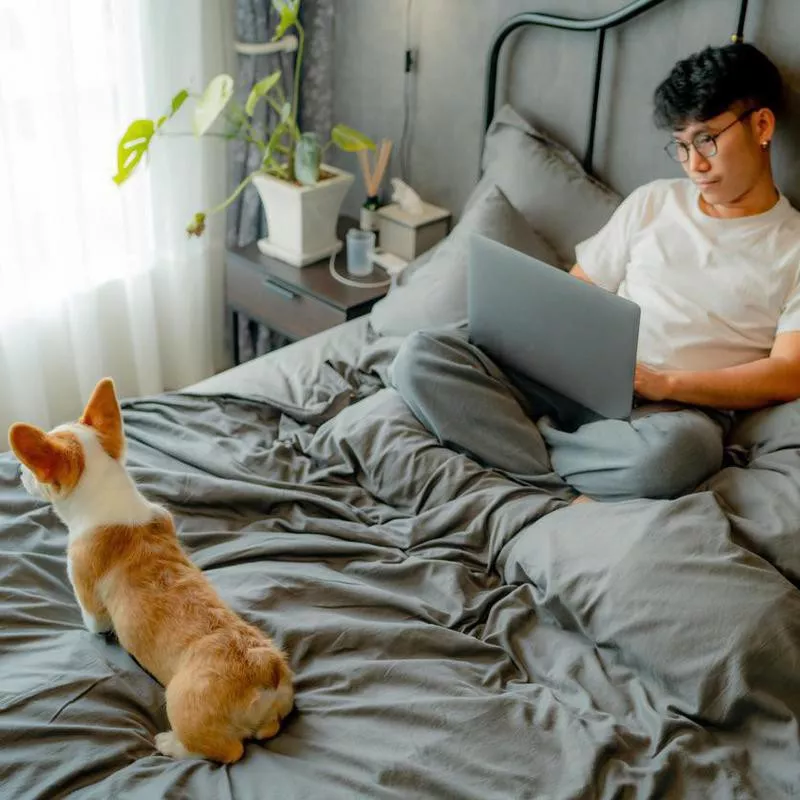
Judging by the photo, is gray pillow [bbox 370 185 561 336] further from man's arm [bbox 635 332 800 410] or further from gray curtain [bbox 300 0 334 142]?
gray curtain [bbox 300 0 334 142]

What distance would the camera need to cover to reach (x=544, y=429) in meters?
1.88

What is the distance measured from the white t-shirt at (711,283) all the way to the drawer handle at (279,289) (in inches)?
35.2

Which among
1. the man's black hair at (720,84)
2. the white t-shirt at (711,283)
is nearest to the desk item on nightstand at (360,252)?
the white t-shirt at (711,283)

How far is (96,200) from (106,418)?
121 cm

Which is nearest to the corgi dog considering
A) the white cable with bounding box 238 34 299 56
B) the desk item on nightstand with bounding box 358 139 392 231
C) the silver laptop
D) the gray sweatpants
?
the gray sweatpants

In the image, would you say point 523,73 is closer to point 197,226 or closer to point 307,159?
point 307,159

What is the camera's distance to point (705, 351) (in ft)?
6.29

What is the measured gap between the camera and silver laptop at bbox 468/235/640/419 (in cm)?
165

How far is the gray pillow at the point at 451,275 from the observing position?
216 centimetres

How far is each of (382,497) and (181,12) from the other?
4.72ft

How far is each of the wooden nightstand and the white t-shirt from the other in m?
0.73

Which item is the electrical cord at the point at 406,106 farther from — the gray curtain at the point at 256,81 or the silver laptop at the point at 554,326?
the silver laptop at the point at 554,326

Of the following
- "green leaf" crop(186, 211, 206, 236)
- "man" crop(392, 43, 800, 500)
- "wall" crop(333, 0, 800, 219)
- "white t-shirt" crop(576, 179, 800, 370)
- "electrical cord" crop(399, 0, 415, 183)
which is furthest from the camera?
"electrical cord" crop(399, 0, 415, 183)

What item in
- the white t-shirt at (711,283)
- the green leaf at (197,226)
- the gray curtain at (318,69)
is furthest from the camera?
the gray curtain at (318,69)
